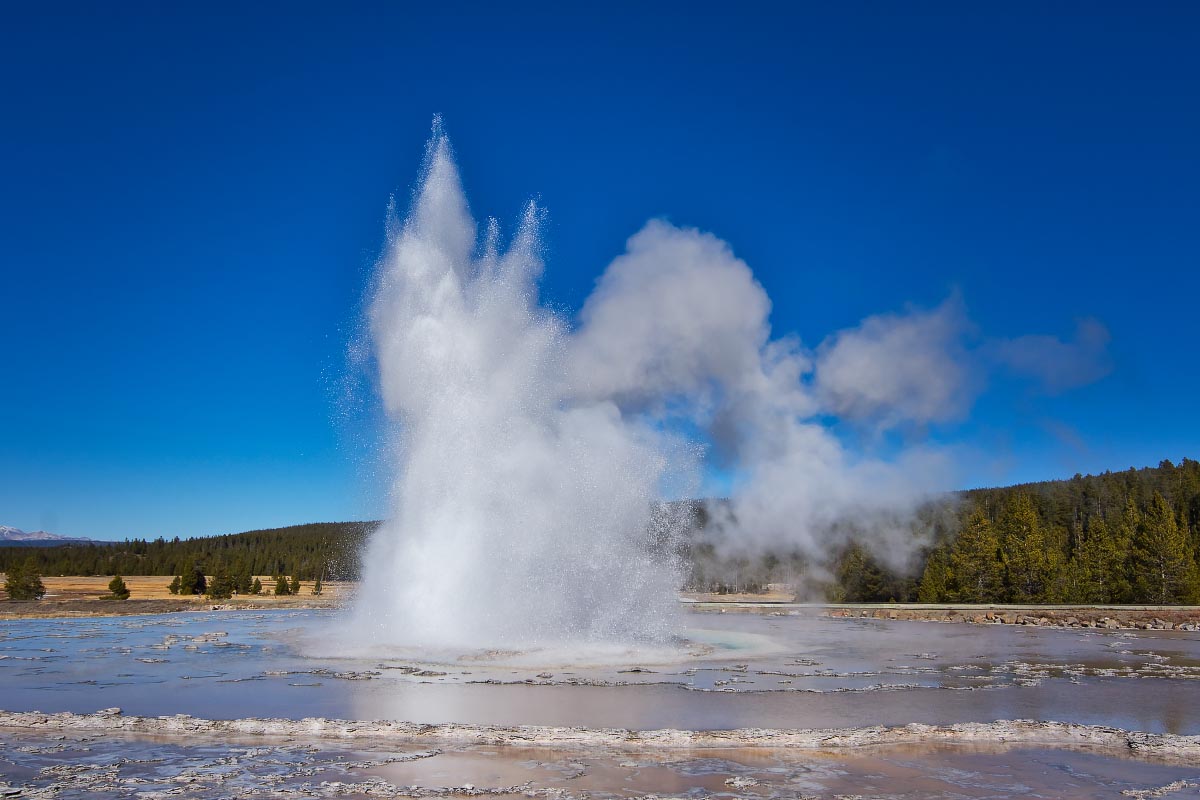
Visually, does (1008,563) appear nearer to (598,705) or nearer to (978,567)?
(978,567)

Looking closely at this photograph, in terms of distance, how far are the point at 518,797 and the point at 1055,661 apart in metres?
20.7

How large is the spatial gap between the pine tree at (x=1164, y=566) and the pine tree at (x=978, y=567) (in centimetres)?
795

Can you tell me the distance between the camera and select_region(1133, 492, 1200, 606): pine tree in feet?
161

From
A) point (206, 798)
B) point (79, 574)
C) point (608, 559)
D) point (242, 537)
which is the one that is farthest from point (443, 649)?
point (242, 537)

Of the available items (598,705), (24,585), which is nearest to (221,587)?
(24,585)

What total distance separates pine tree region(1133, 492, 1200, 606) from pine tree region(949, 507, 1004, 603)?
7945 millimetres

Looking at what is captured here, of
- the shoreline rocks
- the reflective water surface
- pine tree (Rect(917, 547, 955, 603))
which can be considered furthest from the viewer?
pine tree (Rect(917, 547, 955, 603))

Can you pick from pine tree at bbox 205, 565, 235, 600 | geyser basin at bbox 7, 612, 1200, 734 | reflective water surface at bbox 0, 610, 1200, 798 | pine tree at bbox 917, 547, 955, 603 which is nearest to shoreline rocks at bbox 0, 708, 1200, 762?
reflective water surface at bbox 0, 610, 1200, 798

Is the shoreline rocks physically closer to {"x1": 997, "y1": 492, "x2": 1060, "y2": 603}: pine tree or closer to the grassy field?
the grassy field

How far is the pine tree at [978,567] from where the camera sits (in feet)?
179

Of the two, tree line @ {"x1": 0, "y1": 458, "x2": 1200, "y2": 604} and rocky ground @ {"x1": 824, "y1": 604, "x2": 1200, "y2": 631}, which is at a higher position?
tree line @ {"x1": 0, "y1": 458, "x2": 1200, "y2": 604}

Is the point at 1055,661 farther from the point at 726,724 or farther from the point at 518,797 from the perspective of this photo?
the point at 518,797

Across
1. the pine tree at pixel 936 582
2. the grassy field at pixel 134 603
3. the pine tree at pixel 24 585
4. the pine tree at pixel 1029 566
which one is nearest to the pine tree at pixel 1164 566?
the pine tree at pixel 1029 566

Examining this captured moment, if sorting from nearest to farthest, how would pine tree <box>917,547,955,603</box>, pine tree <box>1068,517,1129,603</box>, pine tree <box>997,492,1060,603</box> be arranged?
pine tree <box>1068,517,1129,603</box>, pine tree <box>997,492,1060,603</box>, pine tree <box>917,547,955,603</box>
